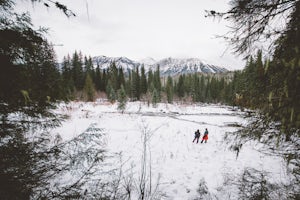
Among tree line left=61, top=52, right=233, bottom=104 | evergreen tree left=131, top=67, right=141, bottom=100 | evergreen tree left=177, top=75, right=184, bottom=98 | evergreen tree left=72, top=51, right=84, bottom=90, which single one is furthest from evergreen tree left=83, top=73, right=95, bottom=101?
evergreen tree left=177, top=75, right=184, bottom=98

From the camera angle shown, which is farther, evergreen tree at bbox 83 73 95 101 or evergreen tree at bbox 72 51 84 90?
evergreen tree at bbox 72 51 84 90

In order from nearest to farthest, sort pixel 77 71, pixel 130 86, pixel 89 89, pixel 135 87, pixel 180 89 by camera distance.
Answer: pixel 89 89 < pixel 77 71 < pixel 135 87 < pixel 130 86 < pixel 180 89

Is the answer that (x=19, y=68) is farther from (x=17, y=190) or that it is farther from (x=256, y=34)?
(x=256, y=34)

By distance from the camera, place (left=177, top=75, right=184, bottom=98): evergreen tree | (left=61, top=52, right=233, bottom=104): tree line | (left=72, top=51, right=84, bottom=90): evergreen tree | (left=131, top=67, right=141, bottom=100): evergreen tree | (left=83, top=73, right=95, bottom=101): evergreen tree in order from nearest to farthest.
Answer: (left=83, top=73, right=95, bottom=101): evergreen tree → (left=61, top=52, right=233, bottom=104): tree line → (left=72, top=51, right=84, bottom=90): evergreen tree → (left=131, top=67, right=141, bottom=100): evergreen tree → (left=177, top=75, right=184, bottom=98): evergreen tree

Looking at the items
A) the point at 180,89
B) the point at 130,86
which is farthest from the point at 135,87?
the point at 180,89

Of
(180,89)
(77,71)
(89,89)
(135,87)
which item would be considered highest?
(77,71)

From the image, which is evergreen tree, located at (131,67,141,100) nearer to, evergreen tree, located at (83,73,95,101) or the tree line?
the tree line

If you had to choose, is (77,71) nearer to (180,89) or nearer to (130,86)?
(130,86)

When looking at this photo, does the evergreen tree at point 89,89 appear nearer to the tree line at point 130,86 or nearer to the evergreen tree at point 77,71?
the tree line at point 130,86

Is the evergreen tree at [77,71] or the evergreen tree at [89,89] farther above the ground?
the evergreen tree at [77,71]

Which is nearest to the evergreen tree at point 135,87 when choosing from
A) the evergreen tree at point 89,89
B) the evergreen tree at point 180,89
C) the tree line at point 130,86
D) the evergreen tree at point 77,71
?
the tree line at point 130,86

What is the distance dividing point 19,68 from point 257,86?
169 inches

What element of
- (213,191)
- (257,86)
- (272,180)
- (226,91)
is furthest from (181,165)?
(226,91)

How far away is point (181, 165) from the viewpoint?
7.66 meters
